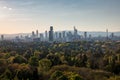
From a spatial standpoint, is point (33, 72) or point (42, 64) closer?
point (33, 72)

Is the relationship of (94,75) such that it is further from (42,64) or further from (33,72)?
(42,64)

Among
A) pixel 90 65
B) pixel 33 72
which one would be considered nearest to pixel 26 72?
pixel 33 72

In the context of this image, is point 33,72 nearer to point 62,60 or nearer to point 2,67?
→ point 2,67

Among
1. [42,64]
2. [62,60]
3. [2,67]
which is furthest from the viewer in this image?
[62,60]

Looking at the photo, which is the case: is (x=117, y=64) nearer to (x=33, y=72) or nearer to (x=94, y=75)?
(x=94, y=75)

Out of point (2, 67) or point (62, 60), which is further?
point (62, 60)

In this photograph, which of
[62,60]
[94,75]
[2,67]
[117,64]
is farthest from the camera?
[62,60]

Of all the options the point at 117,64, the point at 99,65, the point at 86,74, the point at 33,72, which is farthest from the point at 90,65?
the point at 33,72

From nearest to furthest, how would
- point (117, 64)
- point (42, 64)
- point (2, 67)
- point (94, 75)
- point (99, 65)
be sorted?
point (94, 75), point (2, 67), point (42, 64), point (117, 64), point (99, 65)

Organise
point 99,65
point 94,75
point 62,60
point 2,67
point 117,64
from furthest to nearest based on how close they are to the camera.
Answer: point 62,60 < point 99,65 < point 117,64 < point 2,67 < point 94,75
